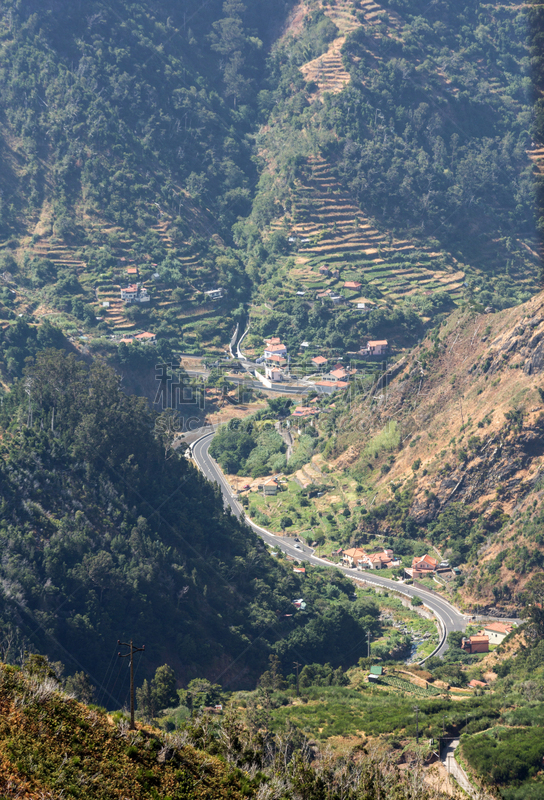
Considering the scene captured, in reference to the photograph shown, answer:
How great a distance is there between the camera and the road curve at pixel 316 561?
2608 inches

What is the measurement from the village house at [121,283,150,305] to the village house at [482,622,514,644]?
249 feet

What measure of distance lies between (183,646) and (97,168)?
95094 millimetres

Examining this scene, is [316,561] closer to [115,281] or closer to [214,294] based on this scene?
[214,294]

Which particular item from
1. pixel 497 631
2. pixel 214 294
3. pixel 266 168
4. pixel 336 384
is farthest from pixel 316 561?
pixel 266 168

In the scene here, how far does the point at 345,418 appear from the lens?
9638cm

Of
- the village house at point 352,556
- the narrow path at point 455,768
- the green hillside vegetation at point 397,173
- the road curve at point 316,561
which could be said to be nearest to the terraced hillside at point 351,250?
the green hillside vegetation at point 397,173

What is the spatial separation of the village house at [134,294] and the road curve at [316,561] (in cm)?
2688

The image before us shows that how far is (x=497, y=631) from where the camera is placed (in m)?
62.4

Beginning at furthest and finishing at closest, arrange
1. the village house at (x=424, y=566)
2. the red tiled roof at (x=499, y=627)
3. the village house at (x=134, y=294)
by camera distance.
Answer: the village house at (x=134, y=294), the village house at (x=424, y=566), the red tiled roof at (x=499, y=627)

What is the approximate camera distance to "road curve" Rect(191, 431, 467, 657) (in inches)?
2608

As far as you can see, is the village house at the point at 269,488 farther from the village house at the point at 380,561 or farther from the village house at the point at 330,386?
the village house at the point at 330,386

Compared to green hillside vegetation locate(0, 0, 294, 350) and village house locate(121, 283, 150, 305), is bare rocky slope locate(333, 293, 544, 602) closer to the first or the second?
green hillside vegetation locate(0, 0, 294, 350)

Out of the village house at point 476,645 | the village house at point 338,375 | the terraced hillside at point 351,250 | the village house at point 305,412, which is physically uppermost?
the terraced hillside at point 351,250

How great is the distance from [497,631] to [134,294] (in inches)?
3054
